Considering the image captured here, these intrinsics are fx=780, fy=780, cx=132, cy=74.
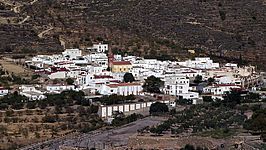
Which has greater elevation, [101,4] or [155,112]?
[101,4]

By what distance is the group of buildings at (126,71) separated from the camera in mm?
40344

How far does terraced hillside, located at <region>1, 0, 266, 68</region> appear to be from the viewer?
55.7m

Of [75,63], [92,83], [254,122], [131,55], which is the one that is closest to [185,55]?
[131,55]

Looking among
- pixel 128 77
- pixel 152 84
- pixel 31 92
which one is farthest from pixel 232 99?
pixel 31 92

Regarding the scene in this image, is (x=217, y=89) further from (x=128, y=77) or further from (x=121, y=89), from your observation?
(x=121, y=89)

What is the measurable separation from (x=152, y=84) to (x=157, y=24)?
56.6ft

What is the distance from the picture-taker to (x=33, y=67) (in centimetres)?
4541

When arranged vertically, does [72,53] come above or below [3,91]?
above

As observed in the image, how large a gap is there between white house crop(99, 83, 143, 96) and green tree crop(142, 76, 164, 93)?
102 cm

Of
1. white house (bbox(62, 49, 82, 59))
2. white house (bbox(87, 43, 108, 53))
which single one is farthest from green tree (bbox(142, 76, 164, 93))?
white house (bbox(87, 43, 108, 53))

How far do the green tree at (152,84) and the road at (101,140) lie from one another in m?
7.47

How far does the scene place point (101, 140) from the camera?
1222 inches

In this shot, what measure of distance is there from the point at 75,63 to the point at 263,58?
1579 centimetres

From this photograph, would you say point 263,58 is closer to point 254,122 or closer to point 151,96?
point 151,96
